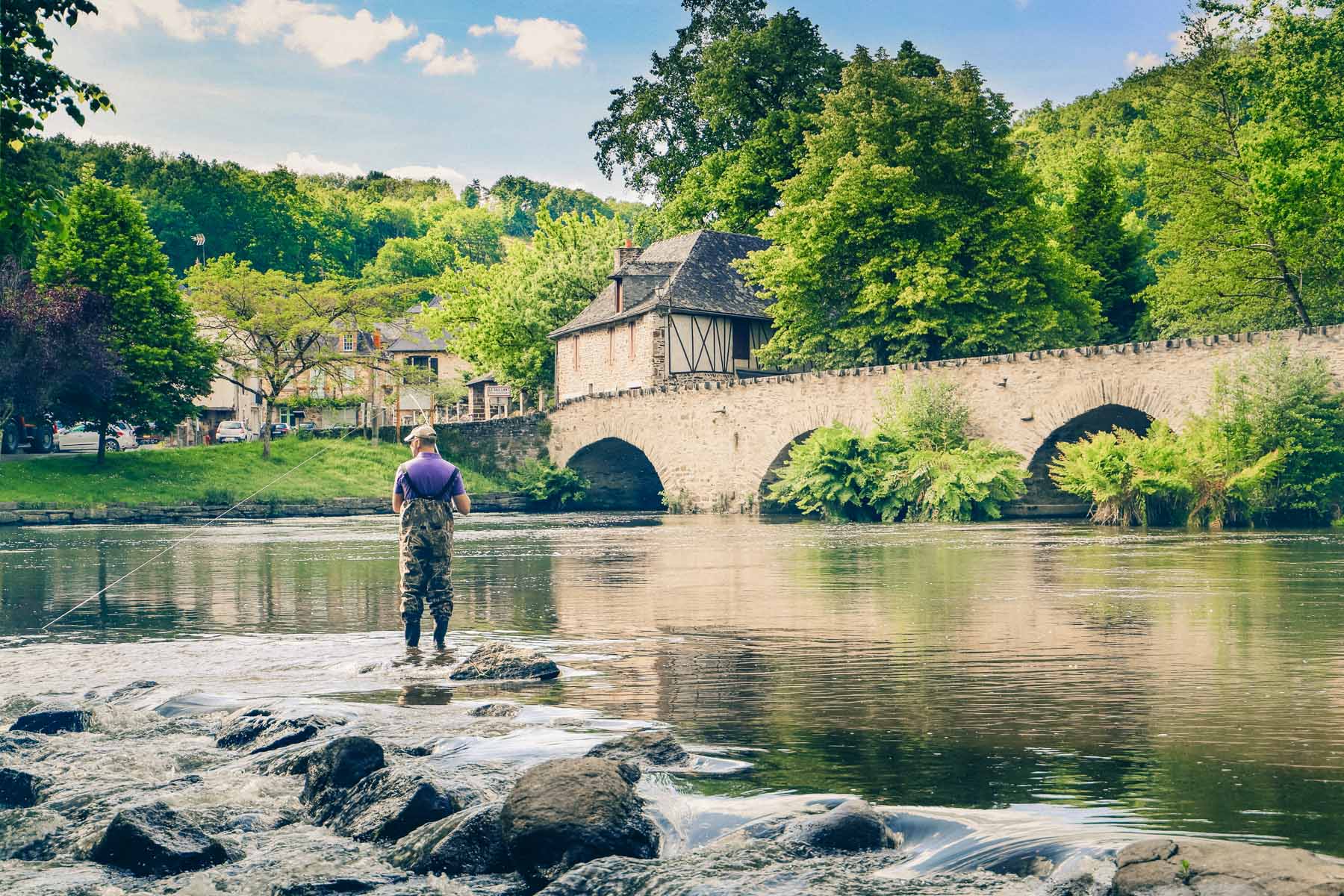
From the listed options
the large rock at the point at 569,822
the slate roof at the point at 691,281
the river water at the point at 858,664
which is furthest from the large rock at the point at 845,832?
the slate roof at the point at 691,281

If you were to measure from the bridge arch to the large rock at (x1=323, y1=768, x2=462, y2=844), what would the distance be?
43.4 m

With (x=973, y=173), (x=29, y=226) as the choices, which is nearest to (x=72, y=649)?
(x=29, y=226)

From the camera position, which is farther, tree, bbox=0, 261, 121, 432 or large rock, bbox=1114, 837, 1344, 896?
tree, bbox=0, 261, 121, 432

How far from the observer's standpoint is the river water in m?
5.98

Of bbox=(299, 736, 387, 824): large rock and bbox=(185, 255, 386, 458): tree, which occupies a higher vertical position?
bbox=(185, 255, 386, 458): tree

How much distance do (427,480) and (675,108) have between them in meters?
50.6

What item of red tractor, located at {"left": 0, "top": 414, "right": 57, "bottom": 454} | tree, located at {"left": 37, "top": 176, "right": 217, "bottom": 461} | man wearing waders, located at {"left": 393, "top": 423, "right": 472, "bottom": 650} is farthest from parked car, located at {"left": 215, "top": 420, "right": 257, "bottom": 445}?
man wearing waders, located at {"left": 393, "top": 423, "right": 472, "bottom": 650}

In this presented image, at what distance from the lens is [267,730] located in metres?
7.58

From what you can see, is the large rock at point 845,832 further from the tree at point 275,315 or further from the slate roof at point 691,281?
the tree at point 275,315

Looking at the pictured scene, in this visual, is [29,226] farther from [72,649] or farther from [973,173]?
[973,173]

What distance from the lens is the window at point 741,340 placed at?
162ft

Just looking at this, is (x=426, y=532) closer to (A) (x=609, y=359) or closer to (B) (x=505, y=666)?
(B) (x=505, y=666)

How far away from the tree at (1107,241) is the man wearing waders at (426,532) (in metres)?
42.2

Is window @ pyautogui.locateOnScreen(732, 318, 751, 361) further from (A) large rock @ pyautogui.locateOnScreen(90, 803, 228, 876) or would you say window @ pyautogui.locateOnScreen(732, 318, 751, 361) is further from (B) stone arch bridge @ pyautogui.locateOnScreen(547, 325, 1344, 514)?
(A) large rock @ pyautogui.locateOnScreen(90, 803, 228, 876)
